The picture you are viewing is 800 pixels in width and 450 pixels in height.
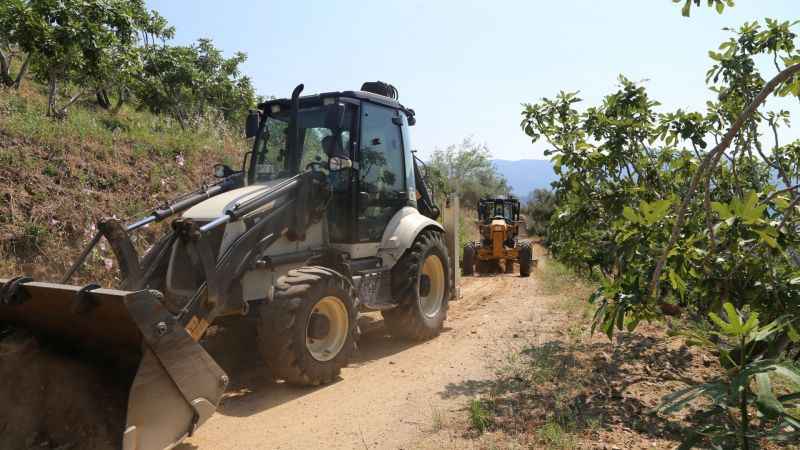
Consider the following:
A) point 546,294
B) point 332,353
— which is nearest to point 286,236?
point 332,353

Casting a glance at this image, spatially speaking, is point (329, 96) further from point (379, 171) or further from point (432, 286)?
point (432, 286)

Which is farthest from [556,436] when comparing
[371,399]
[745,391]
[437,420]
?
[371,399]

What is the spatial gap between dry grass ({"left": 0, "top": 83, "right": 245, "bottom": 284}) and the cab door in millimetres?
3646

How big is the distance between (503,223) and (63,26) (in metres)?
10.1

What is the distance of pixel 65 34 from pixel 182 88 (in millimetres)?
6691

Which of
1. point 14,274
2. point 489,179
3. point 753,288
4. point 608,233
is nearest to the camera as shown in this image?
point 753,288

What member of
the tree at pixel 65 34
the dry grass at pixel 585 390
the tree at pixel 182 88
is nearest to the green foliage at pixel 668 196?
the dry grass at pixel 585 390

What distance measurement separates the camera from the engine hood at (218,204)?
4.56 meters

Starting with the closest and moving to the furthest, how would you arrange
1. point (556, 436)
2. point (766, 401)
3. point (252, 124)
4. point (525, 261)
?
1. point (766, 401)
2. point (556, 436)
3. point (252, 124)
4. point (525, 261)

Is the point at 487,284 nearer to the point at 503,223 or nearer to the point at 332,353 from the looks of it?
the point at 503,223

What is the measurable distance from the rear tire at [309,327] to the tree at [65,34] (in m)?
7.11

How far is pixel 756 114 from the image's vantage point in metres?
4.92

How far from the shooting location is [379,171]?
235 inches

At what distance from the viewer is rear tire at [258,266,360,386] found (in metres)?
4.21
